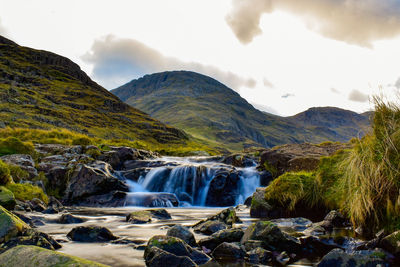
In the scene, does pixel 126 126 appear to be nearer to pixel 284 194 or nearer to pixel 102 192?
pixel 102 192

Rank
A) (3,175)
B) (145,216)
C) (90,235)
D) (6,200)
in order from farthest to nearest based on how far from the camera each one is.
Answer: (3,175) < (145,216) < (6,200) < (90,235)

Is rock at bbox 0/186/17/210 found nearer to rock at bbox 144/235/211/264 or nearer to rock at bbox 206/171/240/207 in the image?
rock at bbox 144/235/211/264

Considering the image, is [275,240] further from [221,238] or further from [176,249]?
[176,249]

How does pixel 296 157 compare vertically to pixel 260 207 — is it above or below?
above

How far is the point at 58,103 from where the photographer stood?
112 m

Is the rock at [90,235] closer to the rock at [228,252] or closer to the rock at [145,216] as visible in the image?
the rock at [145,216]

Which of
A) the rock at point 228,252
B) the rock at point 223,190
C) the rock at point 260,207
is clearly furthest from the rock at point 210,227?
the rock at point 223,190

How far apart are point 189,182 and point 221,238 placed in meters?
18.7

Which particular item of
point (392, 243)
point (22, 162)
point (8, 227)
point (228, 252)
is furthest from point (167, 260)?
point (22, 162)

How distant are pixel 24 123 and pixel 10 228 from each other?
224ft

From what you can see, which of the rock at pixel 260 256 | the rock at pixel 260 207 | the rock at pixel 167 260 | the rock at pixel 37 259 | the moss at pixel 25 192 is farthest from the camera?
the moss at pixel 25 192

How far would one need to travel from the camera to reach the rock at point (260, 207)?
1278 centimetres

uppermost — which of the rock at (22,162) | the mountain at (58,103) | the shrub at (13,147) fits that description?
the mountain at (58,103)

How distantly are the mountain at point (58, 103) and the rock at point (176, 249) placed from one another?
2621 inches
